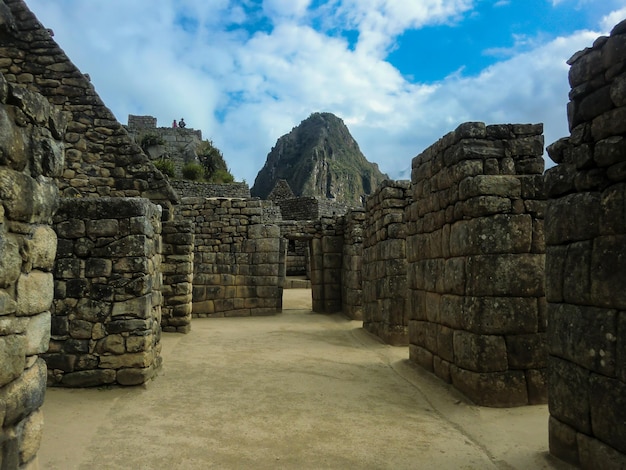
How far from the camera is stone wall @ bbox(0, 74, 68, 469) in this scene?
281 cm

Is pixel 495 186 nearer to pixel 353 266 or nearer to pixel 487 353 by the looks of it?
pixel 487 353

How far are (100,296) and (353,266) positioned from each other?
9015 millimetres

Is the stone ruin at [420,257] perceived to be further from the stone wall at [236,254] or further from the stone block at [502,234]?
the stone wall at [236,254]

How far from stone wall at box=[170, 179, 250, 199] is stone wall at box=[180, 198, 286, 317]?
44.5 ft

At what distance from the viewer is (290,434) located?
4.92m

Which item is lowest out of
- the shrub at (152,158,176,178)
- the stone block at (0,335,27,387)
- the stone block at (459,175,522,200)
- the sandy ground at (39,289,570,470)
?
the sandy ground at (39,289,570,470)

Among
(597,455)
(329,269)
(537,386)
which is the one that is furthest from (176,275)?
(597,455)

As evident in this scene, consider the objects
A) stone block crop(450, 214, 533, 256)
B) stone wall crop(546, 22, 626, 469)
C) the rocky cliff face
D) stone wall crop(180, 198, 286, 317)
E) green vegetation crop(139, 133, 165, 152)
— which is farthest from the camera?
the rocky cliff face

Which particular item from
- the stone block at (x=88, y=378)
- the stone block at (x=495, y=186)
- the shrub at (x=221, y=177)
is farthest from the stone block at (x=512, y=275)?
the shrub at (x=221, y=177)

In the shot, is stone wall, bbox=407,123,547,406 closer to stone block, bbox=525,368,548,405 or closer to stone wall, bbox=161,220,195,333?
stone block, bbox=525,368,548,405

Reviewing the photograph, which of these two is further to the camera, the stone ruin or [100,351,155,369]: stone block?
[100,351,155,369]: stone block

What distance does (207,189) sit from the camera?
31109 mm

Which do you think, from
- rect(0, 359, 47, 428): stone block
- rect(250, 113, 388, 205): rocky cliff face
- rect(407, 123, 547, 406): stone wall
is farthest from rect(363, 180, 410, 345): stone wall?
rect(250, 113, 388, 205): rocky cliff face

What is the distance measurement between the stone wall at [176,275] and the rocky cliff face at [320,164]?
56.7 metres
